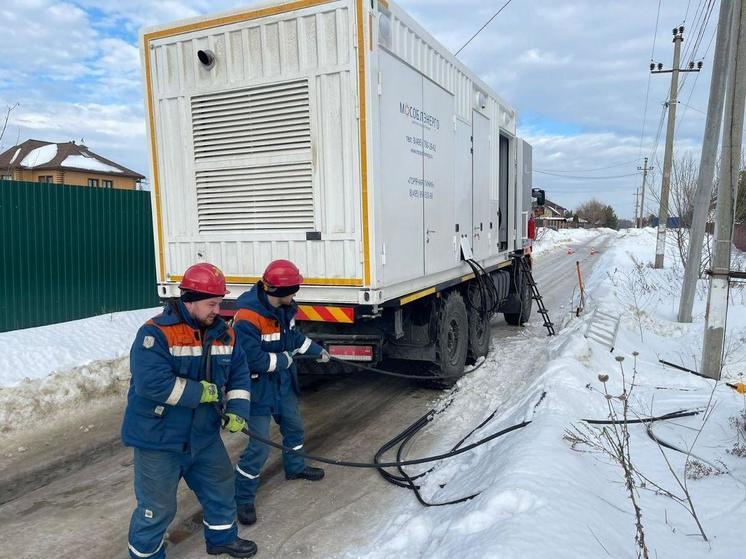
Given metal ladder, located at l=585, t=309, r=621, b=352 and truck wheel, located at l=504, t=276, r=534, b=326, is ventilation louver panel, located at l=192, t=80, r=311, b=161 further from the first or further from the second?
truck wheel, located at l=504, t=276, r=534, b=326

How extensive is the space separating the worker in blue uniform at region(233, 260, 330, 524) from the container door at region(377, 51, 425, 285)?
1.25 meters

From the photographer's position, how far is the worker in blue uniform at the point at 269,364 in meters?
4.06

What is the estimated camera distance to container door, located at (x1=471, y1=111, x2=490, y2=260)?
794 cm

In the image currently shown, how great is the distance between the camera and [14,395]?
5863 mm

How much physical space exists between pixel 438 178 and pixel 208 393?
4218mm

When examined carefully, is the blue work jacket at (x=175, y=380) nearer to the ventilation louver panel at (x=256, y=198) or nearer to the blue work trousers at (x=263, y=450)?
the blue work trousers at (x=263, y=450)

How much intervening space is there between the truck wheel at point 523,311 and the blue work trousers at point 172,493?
8692mm

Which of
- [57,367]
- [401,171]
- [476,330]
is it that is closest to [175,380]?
[401,171]

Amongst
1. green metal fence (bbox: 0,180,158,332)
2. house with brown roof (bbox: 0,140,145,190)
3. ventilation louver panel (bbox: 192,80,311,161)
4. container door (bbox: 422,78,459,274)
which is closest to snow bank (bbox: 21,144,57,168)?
house with brown roof (bbox: 0,140,145,190)

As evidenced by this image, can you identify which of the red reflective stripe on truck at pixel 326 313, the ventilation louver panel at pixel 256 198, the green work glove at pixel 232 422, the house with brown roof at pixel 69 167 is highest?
the house with brown roof at pixel 69 167

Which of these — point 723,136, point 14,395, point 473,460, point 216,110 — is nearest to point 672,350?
point 723,136

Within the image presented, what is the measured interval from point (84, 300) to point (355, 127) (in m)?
6.58

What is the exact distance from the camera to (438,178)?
6.57 meters

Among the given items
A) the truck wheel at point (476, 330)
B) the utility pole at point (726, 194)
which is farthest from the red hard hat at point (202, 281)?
the utility pole at point (726, 194)
